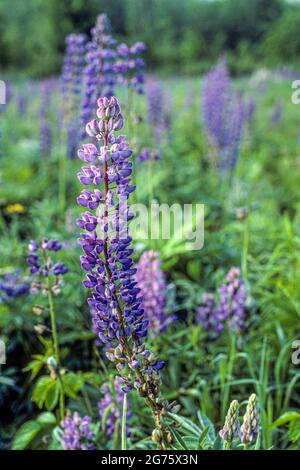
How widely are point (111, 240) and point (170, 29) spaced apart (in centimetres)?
820

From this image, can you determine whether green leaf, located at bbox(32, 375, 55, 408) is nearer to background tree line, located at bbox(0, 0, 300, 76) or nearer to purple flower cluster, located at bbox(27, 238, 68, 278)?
purple flower cluster, located at bbox(27, 238, 68, 278)

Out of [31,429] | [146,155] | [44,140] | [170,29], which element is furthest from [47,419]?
[170,29]

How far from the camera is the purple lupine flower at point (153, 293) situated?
2283 mm

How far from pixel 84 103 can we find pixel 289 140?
17.7ft

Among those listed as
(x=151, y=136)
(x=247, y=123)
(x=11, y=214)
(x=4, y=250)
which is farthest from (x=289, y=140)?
(x=4, y=250)

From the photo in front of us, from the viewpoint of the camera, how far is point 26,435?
2.07 metres

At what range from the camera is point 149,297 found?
2291mm

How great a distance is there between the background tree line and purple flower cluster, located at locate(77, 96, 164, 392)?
208 inches

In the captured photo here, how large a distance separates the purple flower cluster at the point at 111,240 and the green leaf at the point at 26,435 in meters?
0.84

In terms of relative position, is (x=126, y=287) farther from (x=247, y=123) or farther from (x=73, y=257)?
(x=247, y=123)

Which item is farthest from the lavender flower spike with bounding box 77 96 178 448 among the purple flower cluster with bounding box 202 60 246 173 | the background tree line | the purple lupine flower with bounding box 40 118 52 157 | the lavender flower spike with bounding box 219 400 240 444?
the background tree line

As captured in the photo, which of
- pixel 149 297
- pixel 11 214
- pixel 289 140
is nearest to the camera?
pixel 149 297

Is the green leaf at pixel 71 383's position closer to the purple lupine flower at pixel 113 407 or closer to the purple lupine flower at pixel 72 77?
the purple lupine flower at pixel 113 407

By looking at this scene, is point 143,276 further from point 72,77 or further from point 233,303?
point 72,77
